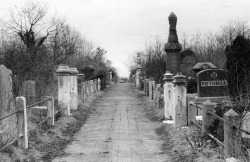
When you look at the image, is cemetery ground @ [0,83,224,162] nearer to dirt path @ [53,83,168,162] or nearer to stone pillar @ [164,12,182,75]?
dirt path @ [53,83,168,162]

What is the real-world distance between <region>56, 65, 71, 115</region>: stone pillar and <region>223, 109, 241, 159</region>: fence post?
28.9 ft

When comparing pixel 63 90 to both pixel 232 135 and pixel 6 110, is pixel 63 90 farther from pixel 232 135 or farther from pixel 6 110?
pixel 232 135

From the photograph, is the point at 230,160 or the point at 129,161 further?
the point at 129,161

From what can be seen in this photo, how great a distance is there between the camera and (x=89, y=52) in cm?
5166

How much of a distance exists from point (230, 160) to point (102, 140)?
15.8 feet

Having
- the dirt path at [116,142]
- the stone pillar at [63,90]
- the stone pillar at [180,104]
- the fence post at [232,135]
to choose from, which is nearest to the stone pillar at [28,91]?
the stone pillar at [63,90]

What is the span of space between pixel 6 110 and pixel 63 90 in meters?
4.36

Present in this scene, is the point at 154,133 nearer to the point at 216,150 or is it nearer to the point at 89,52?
the point at 216,150

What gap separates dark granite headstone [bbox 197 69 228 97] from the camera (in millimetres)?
15916

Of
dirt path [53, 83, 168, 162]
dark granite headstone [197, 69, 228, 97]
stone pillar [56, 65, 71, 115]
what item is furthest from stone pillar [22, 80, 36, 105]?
dark granite headstone [197, 69, 228, 97]

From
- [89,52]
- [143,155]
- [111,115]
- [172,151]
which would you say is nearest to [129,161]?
[143,155]

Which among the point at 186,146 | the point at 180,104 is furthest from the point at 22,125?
the point at 180,104

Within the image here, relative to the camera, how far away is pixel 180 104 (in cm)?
1157

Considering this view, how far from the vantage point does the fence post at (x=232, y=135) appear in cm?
646
